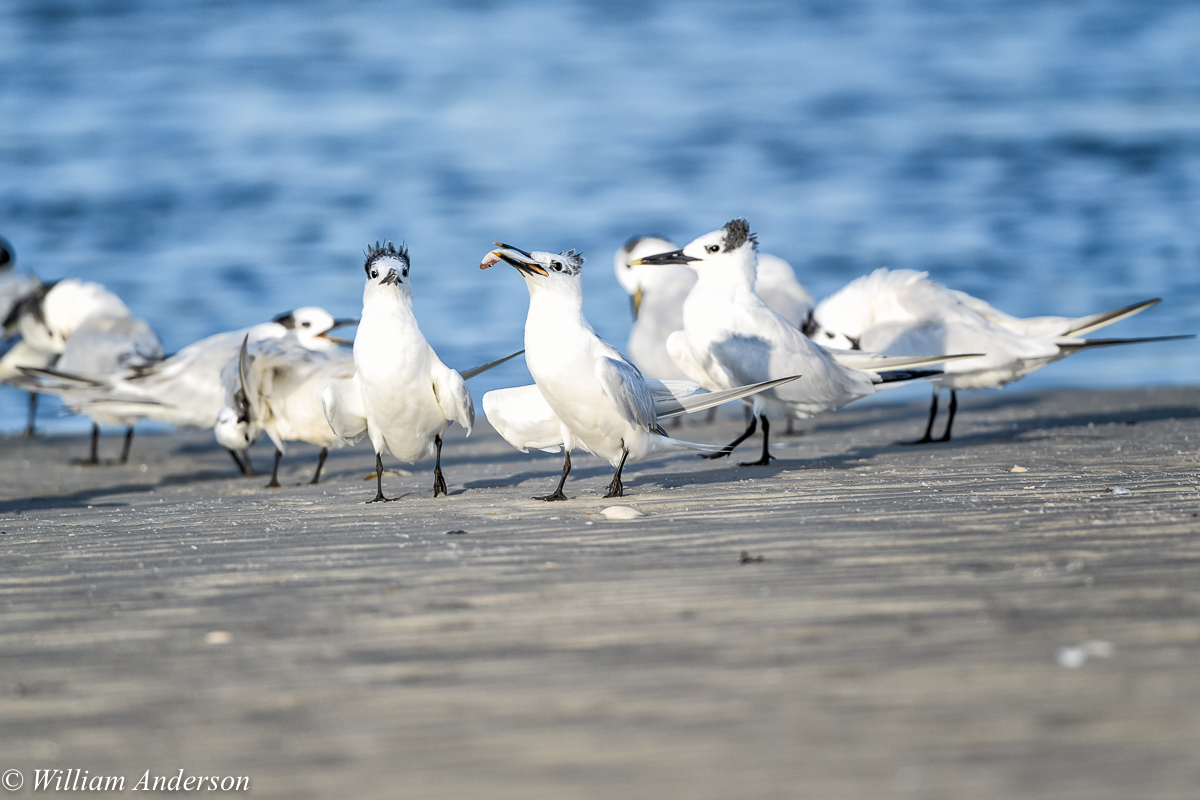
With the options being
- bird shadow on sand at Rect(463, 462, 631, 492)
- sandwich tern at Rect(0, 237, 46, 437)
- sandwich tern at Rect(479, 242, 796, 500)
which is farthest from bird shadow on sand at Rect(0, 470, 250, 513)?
sandwich tern at Rect(0, 237, 46, 437)

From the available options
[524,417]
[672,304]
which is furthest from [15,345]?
[524,417]

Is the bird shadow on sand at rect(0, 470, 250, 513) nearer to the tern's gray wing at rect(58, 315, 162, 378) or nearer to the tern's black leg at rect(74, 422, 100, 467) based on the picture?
the tern's black leg at rect(74, 422, 100, 467)

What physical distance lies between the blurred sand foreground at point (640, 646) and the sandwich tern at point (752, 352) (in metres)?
1.54

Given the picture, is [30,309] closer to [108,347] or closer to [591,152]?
[108,347]

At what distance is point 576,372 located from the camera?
4.72 meters

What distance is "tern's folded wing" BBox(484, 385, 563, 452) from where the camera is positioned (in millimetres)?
5148

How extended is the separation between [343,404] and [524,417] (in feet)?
2.79

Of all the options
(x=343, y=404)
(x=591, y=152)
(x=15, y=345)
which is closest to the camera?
(x=343, y=404)

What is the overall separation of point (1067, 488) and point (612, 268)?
40.0 feet

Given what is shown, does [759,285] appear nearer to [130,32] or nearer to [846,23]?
[846,23]

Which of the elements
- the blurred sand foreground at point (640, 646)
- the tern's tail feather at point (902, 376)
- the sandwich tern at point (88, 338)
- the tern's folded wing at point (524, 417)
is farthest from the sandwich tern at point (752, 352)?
the sandwich tern at point (88, 338)

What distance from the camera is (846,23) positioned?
32156 mm

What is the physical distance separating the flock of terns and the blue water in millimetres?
2458

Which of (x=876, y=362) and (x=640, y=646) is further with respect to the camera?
(x=876, y=362)
